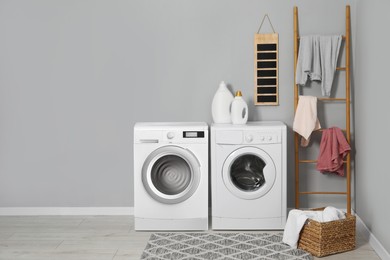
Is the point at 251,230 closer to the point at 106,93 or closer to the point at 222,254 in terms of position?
the point at 222,254

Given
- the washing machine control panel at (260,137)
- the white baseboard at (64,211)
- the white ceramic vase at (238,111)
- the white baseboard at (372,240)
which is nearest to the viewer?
the white baseboard at (372,240)

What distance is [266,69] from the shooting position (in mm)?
4871

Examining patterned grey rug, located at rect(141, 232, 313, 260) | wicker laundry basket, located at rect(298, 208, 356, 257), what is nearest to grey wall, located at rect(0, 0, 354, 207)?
patterned grey rug, located at rect(141, 232, 313, 260)

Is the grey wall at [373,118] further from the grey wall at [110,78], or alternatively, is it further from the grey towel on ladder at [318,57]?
the grey wall at [110,78]

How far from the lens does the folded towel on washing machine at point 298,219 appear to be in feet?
13.1

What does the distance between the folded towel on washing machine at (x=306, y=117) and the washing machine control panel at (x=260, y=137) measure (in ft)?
1.16

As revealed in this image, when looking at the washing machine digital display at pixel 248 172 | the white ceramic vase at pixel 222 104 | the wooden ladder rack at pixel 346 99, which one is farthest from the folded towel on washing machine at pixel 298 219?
the white ceramic vase at pixel 222 104

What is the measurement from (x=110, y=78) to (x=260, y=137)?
4.47 ft

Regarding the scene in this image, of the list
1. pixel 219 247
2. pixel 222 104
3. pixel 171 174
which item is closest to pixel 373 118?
pixel 222 104

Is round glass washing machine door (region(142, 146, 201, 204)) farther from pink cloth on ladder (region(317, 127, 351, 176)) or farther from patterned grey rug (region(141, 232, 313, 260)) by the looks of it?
pink cloth on ladder (region(317, 127, 351, 176))

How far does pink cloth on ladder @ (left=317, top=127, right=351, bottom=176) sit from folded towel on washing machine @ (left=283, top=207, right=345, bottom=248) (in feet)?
2.21

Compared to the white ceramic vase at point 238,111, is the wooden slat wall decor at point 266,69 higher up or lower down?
higher up

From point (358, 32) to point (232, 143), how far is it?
4.23 ft

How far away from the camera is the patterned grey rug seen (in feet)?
12.7
